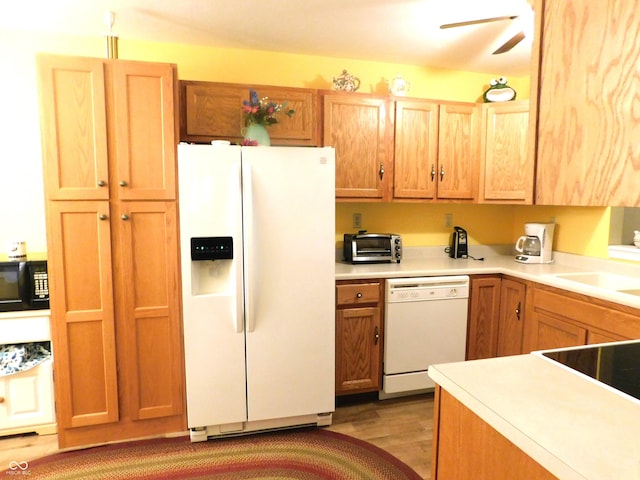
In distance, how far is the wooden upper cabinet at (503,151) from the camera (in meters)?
3.04

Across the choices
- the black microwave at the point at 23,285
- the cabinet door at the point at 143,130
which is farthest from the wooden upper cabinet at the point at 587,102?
the black microwave at the point at 23,285

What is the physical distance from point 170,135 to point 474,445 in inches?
82.2

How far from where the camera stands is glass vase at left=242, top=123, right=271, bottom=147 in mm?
2463

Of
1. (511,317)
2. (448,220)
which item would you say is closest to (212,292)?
(511,317)

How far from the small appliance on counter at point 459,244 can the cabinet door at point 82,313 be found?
2.60m

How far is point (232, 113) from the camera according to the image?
8.75 ft

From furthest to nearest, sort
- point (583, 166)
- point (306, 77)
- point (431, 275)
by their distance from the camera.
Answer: point (306, 77)
point (431, 275)
point (583, 166)

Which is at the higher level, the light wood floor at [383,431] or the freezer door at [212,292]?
→ the freezer door at [212,292]

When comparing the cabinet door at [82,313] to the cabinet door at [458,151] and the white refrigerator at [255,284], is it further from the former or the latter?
the cabinet door at [458,151]

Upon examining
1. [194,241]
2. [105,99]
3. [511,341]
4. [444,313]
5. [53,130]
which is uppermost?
[105,99]

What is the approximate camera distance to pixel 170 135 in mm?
2258

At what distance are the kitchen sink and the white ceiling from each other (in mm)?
1513

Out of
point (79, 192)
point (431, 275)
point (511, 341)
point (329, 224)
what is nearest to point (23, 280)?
point (79, 192)

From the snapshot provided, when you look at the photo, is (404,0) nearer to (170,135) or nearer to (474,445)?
(170,135)
